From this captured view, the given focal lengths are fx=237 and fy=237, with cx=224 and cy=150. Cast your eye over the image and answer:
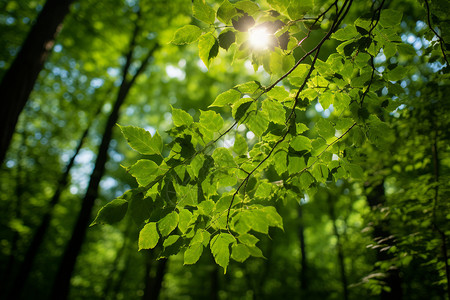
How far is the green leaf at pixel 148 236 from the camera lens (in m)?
0.99

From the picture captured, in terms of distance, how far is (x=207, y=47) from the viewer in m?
0.99

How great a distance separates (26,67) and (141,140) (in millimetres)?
3360

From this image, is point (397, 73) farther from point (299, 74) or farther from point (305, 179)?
point (305, 179)

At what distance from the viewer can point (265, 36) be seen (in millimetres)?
957

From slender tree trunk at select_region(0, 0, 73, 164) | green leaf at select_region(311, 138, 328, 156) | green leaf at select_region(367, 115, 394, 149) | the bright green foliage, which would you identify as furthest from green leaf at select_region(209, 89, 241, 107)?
slender tree trunk at select_region(0, 0, 73, 164)

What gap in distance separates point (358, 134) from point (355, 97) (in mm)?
198

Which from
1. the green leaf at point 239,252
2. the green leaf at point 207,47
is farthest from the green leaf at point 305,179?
the green leaf at point 207,47

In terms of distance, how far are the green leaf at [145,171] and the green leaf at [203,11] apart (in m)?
0.61

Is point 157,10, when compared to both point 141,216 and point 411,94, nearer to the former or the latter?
point 411,94

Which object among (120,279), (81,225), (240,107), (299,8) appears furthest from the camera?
(120,279)

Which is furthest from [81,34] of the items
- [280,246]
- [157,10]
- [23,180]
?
[280,246]

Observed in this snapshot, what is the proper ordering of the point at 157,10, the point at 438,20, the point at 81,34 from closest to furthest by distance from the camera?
1. the point at 438,20
2. the point at 157,10
3. the point at 81,34

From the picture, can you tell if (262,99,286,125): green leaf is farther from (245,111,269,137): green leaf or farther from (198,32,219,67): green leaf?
(198,32,219,67): green leaf

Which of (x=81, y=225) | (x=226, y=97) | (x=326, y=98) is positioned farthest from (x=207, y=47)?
(x=81, y=225)
